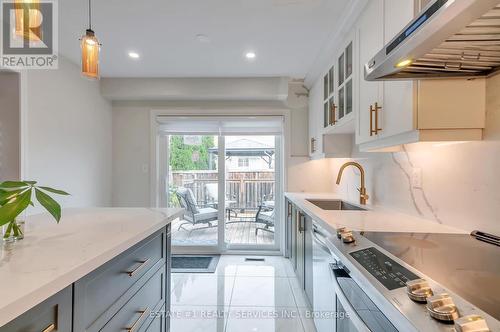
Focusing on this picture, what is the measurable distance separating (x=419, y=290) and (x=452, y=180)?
39.4 inches

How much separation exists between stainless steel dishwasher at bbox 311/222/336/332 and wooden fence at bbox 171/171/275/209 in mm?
2082

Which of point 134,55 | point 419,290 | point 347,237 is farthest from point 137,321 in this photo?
point 134,55

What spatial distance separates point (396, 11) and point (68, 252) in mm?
1800

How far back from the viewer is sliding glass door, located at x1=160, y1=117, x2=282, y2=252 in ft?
12.6

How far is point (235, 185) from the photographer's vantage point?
4008 mm

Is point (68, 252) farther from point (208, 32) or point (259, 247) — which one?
point (259, 247)

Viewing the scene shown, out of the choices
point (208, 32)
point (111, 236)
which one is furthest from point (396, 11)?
point (111, 236)

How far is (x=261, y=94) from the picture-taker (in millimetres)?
3490

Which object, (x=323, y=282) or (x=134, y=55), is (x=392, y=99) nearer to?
(x=323, y=282)

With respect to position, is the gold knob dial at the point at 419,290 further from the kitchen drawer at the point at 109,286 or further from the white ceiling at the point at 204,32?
the white ceiling at the point at 204,32

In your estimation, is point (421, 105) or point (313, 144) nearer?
point (421, 105)

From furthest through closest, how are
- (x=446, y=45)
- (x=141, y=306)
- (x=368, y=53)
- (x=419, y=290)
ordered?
(x=368, y=53)
(x=141, y=306)
(x=446, y=45)
(x=419, y=290)

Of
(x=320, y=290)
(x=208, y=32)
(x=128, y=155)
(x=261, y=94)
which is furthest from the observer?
(x=128, y=155)

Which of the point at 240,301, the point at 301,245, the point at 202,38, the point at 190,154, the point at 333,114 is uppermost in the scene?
the point at 202,38
